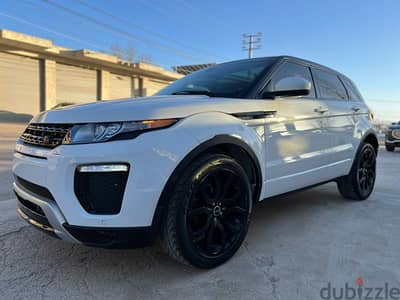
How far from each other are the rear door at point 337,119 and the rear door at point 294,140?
132 mm

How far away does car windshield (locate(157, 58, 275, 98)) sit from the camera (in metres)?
2.90

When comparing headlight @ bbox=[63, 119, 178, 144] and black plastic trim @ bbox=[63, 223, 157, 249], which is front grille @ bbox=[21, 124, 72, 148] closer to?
headlight @ bbox=[63, 119, 178, 144]

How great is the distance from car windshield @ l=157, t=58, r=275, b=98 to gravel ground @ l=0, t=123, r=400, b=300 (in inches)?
53.5

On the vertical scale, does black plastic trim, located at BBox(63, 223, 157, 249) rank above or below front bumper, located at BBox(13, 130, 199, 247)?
below

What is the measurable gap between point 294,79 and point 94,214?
1975mm

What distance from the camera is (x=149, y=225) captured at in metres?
2.02

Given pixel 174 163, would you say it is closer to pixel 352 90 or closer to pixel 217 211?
pixel 217 211

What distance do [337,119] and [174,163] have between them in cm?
246

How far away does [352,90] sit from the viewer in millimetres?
4465

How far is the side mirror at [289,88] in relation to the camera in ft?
A: 9.34

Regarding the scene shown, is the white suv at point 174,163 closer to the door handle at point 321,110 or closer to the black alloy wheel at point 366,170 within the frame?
the door handle at point 321,110

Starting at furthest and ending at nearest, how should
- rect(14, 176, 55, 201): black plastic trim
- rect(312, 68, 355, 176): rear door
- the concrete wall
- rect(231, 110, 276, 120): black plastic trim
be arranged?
the concrete wall
rect(312, 68, 355, 176): rear door
rect(231, 110, 276, 120): black plastic trim
rect(14, 176, 55, 201): black plastic trim

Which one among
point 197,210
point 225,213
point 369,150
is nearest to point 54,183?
point 197,210

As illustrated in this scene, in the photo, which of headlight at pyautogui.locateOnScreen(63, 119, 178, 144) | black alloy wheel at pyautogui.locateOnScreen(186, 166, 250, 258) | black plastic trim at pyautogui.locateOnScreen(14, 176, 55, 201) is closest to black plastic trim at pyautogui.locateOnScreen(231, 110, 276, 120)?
black alloy wheel at pyautogui.locateOnScreen(186, 166, 250, 258)
